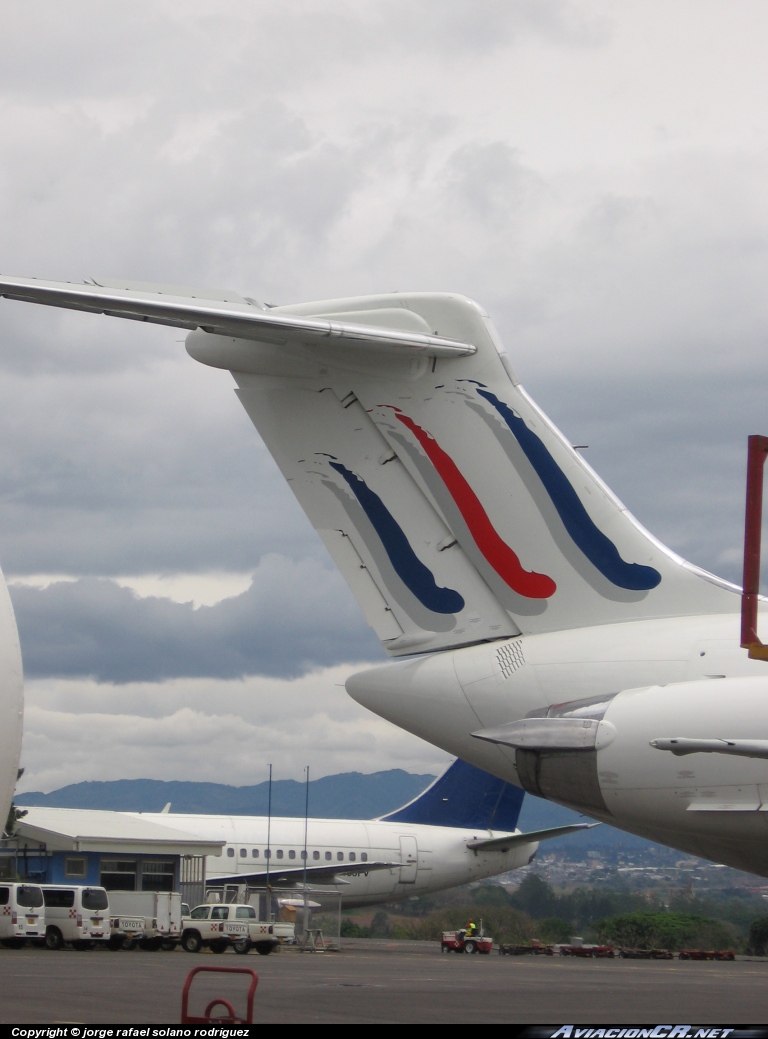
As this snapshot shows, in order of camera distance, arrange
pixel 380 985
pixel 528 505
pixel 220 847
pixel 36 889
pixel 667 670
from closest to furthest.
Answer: pixel 667 670
pixel 528 505
pixel 380 985
pixel 36 889
pixel 220 847

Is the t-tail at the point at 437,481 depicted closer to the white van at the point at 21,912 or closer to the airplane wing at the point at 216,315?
the airplane wing at the point at 216,315

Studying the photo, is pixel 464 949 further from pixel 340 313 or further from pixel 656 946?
pixel 340 313

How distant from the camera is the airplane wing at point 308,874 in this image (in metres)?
37.9

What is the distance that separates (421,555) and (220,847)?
2455cm

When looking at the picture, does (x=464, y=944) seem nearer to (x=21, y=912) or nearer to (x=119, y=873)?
(x=119, y=873)

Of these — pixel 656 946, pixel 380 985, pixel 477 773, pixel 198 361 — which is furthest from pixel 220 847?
pixel 198 361

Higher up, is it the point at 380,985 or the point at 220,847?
the point at 220,847

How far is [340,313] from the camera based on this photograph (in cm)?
1124

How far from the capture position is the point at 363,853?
127 feet

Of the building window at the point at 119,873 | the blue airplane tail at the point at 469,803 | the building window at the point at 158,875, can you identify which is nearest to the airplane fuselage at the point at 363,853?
the blue airplane tail at the point at 469,803

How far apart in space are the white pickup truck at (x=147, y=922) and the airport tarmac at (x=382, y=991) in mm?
2669

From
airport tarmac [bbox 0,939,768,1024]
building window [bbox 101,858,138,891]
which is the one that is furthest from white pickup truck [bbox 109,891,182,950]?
building window [bbox 101,858,138,891]

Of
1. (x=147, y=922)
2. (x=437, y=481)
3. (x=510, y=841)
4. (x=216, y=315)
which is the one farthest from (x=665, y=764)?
(x=510, y=841)

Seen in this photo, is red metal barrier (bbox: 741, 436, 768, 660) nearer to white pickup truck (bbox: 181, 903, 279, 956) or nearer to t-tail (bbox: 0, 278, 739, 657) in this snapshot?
t-tail (bbox: 0, 278, 739, 657)
